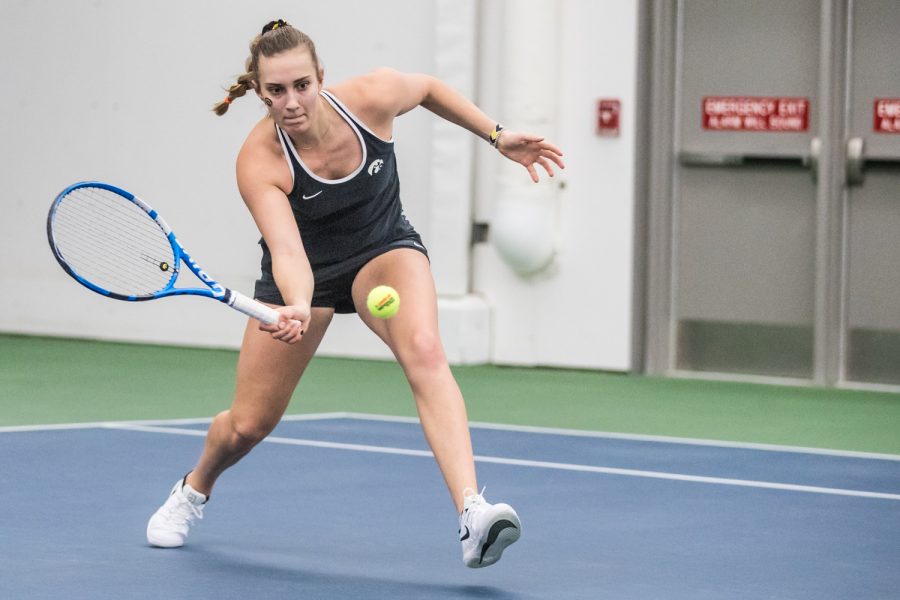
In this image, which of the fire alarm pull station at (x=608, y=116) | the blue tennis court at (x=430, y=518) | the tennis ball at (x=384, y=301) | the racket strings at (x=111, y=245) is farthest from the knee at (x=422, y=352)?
the fire alarm pull station at (x=608, y=116)

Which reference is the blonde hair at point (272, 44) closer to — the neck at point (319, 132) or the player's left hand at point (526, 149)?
the neck at point (319, 132)

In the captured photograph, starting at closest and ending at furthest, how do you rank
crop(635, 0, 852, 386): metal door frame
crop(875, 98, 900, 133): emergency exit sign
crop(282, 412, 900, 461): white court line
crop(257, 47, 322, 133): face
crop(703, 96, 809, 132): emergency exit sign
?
crop(257, 47, 322, 133): face < crop(282, 412, 900, 461): white court line < crop(875, 98, 900, 133): emergency exit sign < crop(635, 0, 852, 386): metal door frame < crop(703, 96, 809, 132): emergency exit sign

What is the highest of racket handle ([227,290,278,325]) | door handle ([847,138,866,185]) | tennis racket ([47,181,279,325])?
door handle ([847,138,866,185])

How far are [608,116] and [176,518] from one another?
20.8 ft

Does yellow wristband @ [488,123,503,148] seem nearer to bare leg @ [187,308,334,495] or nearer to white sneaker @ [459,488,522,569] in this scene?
bare leg @ [187,308,334,495]

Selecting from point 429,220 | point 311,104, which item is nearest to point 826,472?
point 311,104

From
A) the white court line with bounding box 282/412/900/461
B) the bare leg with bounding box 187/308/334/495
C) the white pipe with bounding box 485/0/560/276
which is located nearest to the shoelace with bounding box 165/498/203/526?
the bare leg with bounding box 187/308/334/495

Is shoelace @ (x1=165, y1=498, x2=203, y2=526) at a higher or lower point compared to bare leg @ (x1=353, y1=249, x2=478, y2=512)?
lower

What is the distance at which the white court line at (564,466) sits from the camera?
689cm

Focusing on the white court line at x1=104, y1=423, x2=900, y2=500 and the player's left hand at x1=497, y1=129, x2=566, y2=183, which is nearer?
the player's left hand at x1=497, y1=129, x2=566, y2=183

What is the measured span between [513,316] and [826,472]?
4.55 m

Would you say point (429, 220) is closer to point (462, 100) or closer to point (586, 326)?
point (586, 326)

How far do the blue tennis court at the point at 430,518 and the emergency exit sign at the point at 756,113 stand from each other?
3.19m

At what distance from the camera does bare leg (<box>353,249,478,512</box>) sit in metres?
4.90
